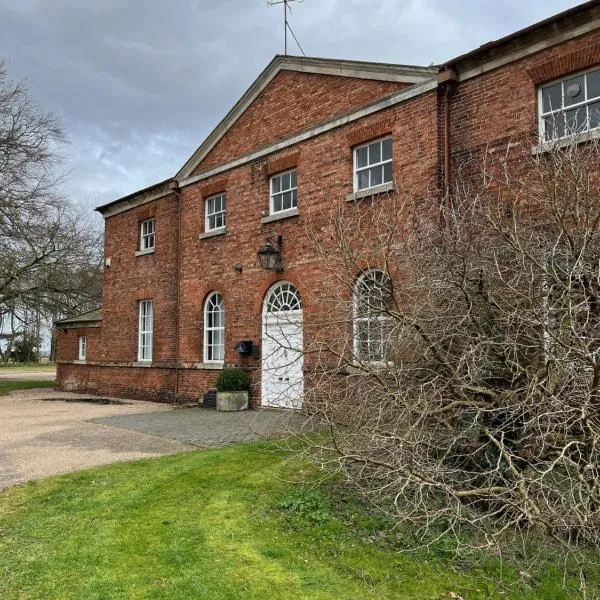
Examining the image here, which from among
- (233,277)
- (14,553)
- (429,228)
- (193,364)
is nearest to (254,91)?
(233,277)

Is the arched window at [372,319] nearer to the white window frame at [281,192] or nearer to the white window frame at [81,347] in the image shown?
the white window frame at [281,192]

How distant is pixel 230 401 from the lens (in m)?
13.5

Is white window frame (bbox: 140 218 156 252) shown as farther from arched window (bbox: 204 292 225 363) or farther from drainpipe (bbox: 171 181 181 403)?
arched window (bbox: 204 292 225 363)

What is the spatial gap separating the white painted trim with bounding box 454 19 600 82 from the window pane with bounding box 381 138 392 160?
5.96ft

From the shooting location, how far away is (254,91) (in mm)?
14523

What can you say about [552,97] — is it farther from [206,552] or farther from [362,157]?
[206,552]

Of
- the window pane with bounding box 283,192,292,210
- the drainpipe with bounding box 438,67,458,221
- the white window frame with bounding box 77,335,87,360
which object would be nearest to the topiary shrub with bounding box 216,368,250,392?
the window pane with bounding box 283,192,292,210

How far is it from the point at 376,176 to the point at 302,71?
359 cm

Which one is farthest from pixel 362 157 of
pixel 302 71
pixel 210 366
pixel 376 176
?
pixel 210 366

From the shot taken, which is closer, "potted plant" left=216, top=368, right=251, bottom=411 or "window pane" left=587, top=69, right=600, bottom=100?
"window pane" left=587, top=69, right=600, bottom=100

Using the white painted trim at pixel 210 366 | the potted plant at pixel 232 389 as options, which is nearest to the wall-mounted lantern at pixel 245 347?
the potted plant at pixel 232 389

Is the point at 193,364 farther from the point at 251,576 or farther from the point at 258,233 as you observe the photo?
the point at 251,576

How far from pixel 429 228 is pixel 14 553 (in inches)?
213

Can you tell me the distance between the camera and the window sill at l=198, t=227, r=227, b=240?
15.1 m
